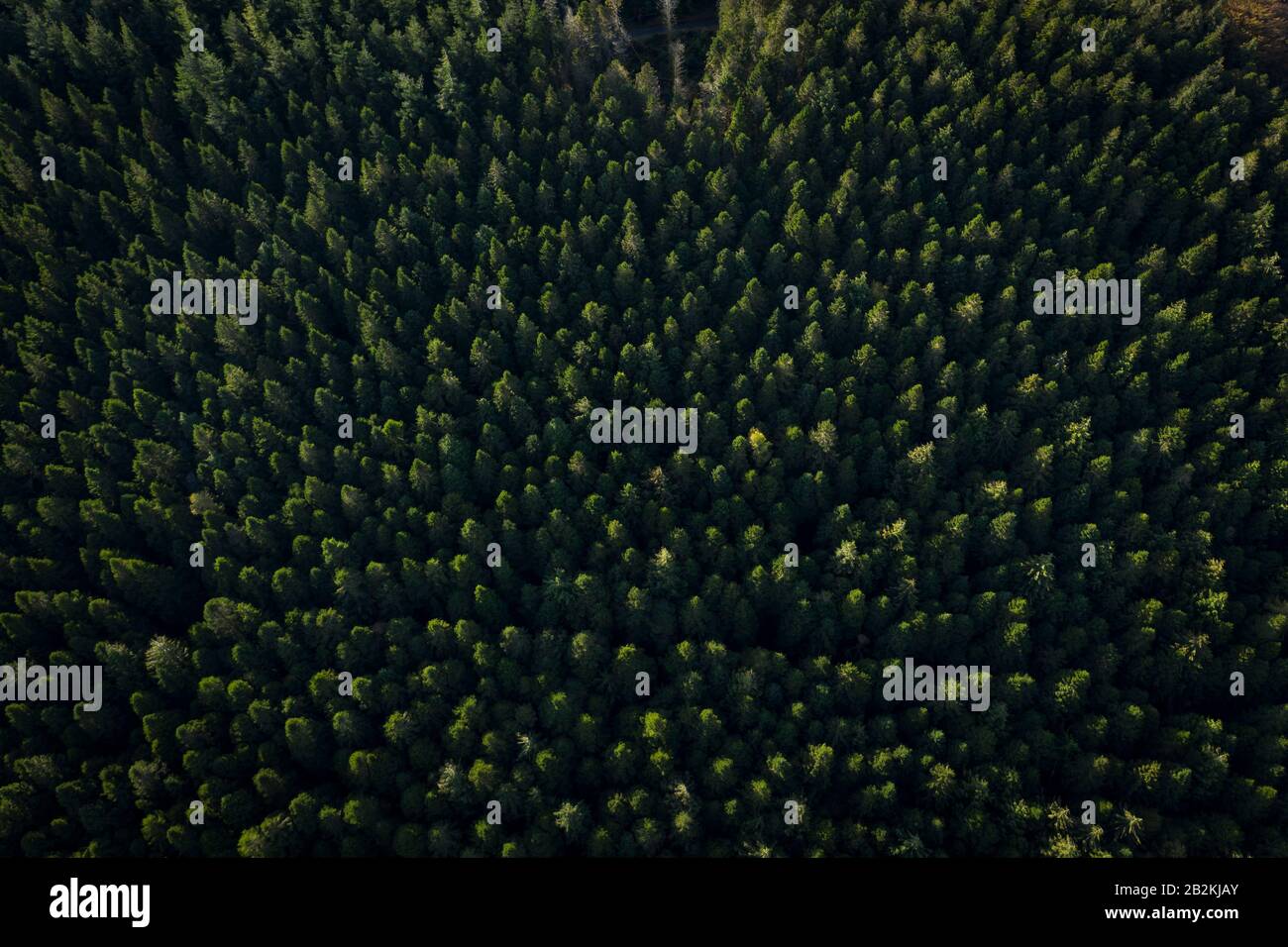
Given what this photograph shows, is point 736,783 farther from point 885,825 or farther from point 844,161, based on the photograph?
point 844,161

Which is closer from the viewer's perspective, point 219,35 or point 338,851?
point 338,851

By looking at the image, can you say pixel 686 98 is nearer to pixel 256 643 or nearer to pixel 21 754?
pixel 256 643

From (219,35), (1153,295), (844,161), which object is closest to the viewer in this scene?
(1153,295)

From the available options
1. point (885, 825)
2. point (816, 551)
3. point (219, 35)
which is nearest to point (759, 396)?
point (816, 551)

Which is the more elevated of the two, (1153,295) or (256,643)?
(1153,295)

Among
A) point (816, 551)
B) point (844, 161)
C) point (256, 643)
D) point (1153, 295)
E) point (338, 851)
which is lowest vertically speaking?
point (338, 851)

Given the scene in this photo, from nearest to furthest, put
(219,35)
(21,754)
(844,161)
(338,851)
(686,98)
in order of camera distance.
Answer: (338,851), (21,754), (844,161), (686,98), (219,35)

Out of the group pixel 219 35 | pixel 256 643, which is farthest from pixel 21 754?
pixel 219 35
